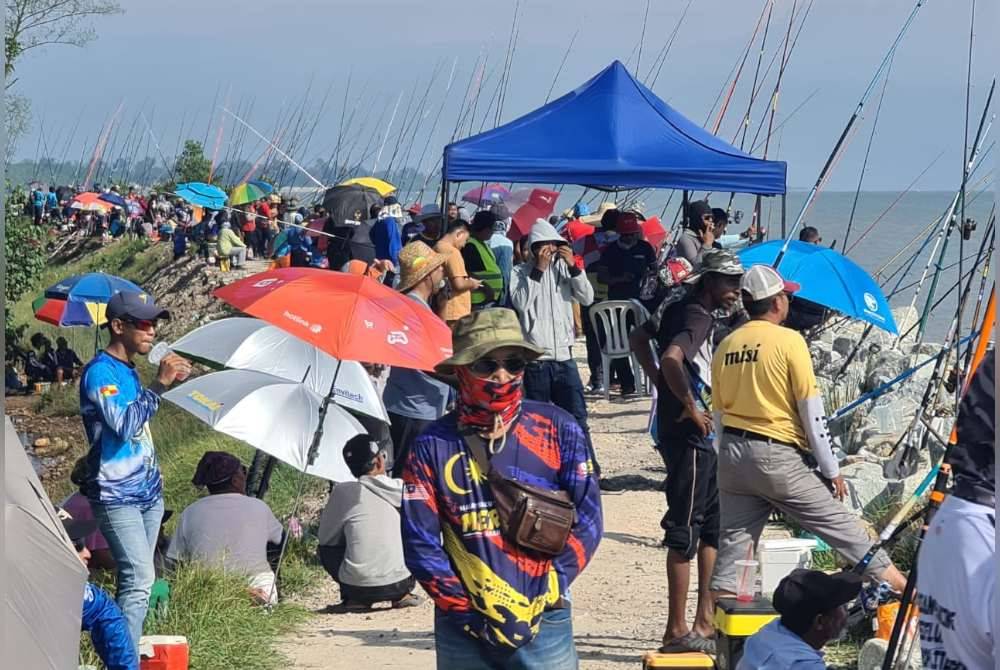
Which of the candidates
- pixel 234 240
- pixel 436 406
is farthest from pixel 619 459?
pixel 234 240

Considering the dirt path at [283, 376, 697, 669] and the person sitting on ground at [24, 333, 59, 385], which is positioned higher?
the dirt path at [283, 376, 697, 669]

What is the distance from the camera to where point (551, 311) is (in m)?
10.1

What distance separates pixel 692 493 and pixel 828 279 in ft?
11.8

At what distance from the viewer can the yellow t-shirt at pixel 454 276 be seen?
33.6 feet

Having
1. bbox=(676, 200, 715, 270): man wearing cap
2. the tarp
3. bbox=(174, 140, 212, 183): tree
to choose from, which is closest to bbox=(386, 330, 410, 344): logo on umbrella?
the tarp

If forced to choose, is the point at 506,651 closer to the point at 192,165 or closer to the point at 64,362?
the point at 64,362

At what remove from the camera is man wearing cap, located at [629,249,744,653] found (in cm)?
664

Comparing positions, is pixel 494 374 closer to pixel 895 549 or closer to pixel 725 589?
pixel 725 589

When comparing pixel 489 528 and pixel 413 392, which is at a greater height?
pixel 489 528

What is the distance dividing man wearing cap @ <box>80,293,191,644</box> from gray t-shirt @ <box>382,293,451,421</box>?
9.29ft

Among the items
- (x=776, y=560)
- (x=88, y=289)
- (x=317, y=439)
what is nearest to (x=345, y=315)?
(x=317, y=439)

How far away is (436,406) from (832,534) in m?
3.45

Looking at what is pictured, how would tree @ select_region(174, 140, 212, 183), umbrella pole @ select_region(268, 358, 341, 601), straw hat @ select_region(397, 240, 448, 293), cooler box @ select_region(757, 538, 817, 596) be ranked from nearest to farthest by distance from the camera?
Result: cooler box @ select_region(757, 538, 817, 596)
umbrella pole @ select_region(268, 358, 341, 601)
straw hat @ select_region(397, 240, 448, 293)
tree @ select_region(174, 140, 212, 183)

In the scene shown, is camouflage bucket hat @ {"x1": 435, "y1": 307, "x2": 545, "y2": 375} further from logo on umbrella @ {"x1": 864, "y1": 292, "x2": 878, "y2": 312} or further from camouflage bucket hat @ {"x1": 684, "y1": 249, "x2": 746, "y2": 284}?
logo on umbrella @ {"x1": 864, "y1": 292, "x2": 878, "y2": 312}
